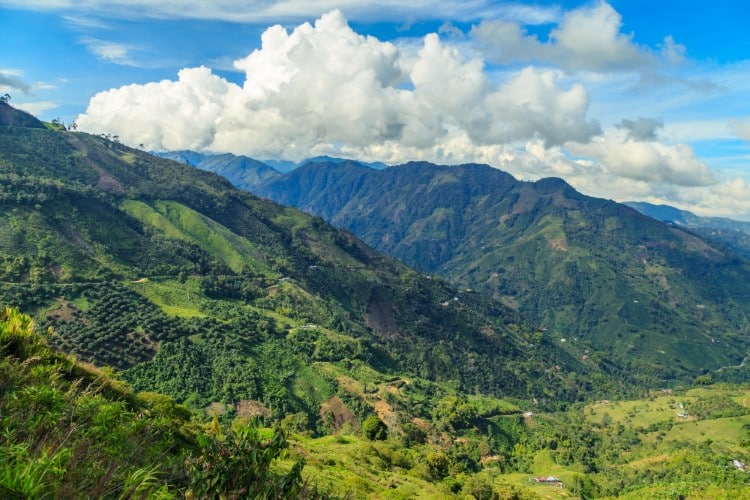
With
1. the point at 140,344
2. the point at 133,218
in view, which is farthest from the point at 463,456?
the point at 133,218

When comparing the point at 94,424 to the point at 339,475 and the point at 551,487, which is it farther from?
the point at 551,487

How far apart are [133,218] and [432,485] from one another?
167478 millimetres

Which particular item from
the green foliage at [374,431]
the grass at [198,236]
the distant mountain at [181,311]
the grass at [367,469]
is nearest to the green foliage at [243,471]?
the grass at [367,469]

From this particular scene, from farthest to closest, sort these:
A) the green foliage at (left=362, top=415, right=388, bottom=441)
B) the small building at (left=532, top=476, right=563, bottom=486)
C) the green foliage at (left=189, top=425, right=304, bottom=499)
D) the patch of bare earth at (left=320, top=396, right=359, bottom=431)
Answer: the patch of bare earth at (left=320, top=396, right=359, bottom=431)
the small building at (left=532, top=476, right=563, bottom=486)
the green foliage at (left=362, top=415, right=388, bottom=441)
the green foliage at (left=189, top=425, right=304, bottom=499)

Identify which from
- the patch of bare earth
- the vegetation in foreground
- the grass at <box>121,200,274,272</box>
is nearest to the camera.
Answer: the vegetation in foreground

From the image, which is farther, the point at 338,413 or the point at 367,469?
the point at 338,413

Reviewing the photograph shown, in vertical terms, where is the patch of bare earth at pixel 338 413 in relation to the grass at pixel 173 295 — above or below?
below

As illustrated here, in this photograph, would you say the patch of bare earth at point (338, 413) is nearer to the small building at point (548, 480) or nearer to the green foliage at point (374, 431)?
the green foliage at point (374, 431)

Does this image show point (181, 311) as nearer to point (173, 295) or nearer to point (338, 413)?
point (173, 295)

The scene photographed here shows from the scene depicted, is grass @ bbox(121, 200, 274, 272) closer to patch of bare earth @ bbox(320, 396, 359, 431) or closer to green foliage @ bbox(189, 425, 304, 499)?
patch of bare earth @ bbox(320, 396, 359, 431)

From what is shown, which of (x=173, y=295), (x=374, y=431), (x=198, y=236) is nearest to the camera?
(x=374, y=431)

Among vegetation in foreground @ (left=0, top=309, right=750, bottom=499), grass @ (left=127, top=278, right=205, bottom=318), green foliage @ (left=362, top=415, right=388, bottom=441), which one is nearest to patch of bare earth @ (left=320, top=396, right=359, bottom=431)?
vegetation in foreground @ (left=0, top=309, right=750, bottom=499)

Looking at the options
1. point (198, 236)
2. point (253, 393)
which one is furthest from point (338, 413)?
point (198, 236)

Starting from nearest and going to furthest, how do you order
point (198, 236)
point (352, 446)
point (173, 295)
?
point (352, 446) → point (173, 295) → point (198, 236)
